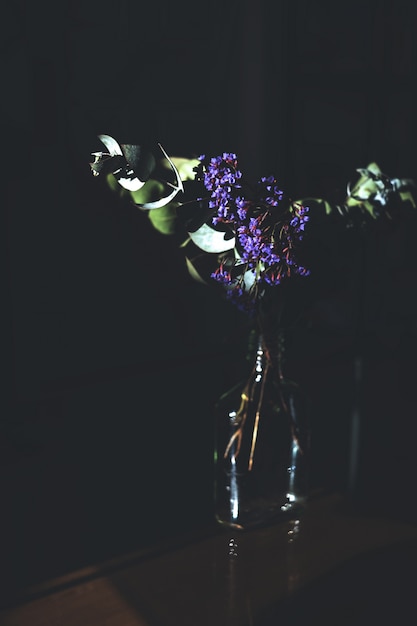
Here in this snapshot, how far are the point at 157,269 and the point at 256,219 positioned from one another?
130cm

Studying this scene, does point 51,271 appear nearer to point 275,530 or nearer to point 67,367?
point 67,367

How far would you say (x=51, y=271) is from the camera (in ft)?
6.04

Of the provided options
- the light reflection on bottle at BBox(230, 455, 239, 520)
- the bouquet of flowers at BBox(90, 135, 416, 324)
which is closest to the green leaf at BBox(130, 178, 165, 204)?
the bouquet of flowers at BBox(90, 135, 416, 324)

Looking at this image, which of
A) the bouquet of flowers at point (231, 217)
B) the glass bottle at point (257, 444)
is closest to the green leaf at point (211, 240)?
the bouquet of flowers at point (231, 217)

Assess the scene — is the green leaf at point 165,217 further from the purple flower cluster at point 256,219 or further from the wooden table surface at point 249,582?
the wooden table surface at point 249,582

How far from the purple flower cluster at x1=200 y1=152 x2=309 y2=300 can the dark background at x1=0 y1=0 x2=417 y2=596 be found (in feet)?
0.89

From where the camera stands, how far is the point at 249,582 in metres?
0.78

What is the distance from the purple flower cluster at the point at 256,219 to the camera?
75 cm

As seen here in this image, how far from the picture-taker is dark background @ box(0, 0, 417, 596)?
→ 38.9 inches

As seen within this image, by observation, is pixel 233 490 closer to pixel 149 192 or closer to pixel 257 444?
pixel 257 444

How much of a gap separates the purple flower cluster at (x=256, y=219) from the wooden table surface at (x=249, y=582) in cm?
33

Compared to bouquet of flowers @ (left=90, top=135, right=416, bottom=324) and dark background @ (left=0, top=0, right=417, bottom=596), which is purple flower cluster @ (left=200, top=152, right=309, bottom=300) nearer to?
bouquet of flowers @ (left=90, top=135, right=416, bottom=324)

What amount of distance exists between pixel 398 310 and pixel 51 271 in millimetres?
1076

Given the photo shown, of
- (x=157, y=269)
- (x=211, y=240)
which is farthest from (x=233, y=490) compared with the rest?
(x=157, y=269)
